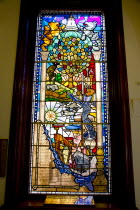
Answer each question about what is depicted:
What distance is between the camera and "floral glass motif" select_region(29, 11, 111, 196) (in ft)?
7.22

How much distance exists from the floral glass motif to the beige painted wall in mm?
295

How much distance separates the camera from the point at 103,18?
2721mm

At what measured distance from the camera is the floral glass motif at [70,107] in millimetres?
2201
